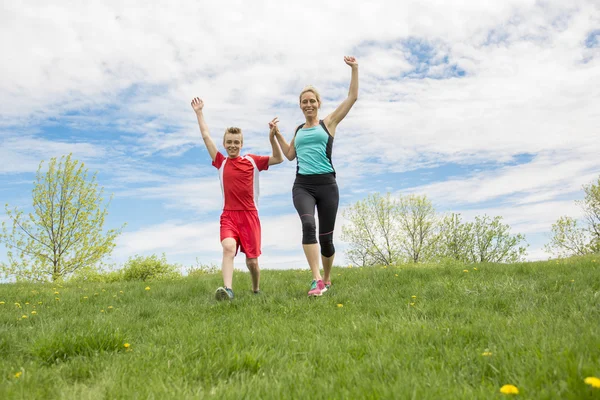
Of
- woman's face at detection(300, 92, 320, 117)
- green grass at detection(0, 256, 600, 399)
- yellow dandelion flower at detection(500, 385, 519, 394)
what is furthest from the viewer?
woman's face at detection(300, 92, 320, 117)

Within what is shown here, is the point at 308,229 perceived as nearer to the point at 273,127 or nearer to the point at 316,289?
the point at 316,289

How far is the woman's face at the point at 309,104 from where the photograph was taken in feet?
21.9

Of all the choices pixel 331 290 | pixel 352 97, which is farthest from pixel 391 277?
pixel 352 97

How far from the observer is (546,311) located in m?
4.69

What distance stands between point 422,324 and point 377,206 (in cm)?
2908

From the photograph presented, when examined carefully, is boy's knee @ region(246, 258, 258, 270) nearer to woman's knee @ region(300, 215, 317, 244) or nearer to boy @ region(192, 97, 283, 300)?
boy @ region(192, 97, 283, 300)

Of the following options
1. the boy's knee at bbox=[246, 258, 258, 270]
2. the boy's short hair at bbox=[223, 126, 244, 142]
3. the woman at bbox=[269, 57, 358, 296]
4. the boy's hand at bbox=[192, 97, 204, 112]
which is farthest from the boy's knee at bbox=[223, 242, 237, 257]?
the boy's hand at bbox=[192, 97, 204, 112]

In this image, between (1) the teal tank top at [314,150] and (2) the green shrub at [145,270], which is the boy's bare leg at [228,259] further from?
(2) the green shrub at [145,270]

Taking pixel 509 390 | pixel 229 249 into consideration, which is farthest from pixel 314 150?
pixel 509 390

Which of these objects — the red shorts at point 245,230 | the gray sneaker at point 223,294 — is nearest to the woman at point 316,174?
the red shorts at point 245,230

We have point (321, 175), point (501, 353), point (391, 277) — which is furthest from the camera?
point (391, 277)

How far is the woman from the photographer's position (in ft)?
21.2

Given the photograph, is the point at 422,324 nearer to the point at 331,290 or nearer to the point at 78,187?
the point at 331,290

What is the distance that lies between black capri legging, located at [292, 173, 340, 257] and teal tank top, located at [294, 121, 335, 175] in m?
0.10
